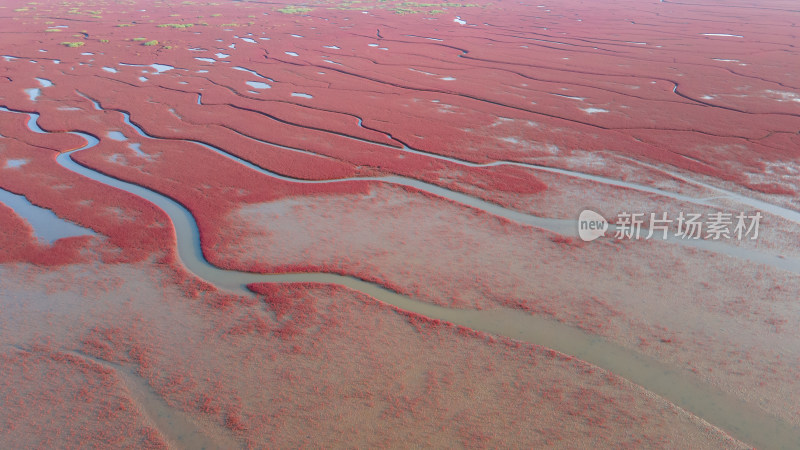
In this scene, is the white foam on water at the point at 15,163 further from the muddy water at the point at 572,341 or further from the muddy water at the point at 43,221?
the muddy water at the point at 572,341

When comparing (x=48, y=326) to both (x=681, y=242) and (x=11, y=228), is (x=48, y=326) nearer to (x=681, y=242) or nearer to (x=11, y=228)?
(x=11, y=228)

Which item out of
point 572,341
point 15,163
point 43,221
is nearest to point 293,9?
point 15,163

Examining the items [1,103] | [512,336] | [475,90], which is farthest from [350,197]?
[1,103]

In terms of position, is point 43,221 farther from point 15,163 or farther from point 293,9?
point 293,9

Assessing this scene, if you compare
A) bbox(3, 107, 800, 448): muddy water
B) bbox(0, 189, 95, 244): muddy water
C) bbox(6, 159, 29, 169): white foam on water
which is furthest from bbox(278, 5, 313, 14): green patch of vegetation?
bbox(3, 107, 800, 448): muddy water

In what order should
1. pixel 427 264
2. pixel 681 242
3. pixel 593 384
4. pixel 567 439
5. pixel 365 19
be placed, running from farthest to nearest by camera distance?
pixel 365 19
pixel 681 242
pixel 427 264
pixel 593 384
pixel 567 439

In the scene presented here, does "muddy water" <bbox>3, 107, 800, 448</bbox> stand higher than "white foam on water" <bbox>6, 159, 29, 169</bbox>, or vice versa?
"muddy water" <bbox>3, 107, 800, 448</bbox>

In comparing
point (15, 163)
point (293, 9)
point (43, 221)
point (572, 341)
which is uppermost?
point (293, 9)

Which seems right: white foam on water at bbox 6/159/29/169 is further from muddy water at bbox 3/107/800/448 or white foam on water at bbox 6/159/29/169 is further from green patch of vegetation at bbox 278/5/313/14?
green patch of vegetation at bbox 278/5/313/14

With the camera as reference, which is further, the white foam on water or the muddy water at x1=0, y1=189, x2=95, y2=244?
the white foam on water
